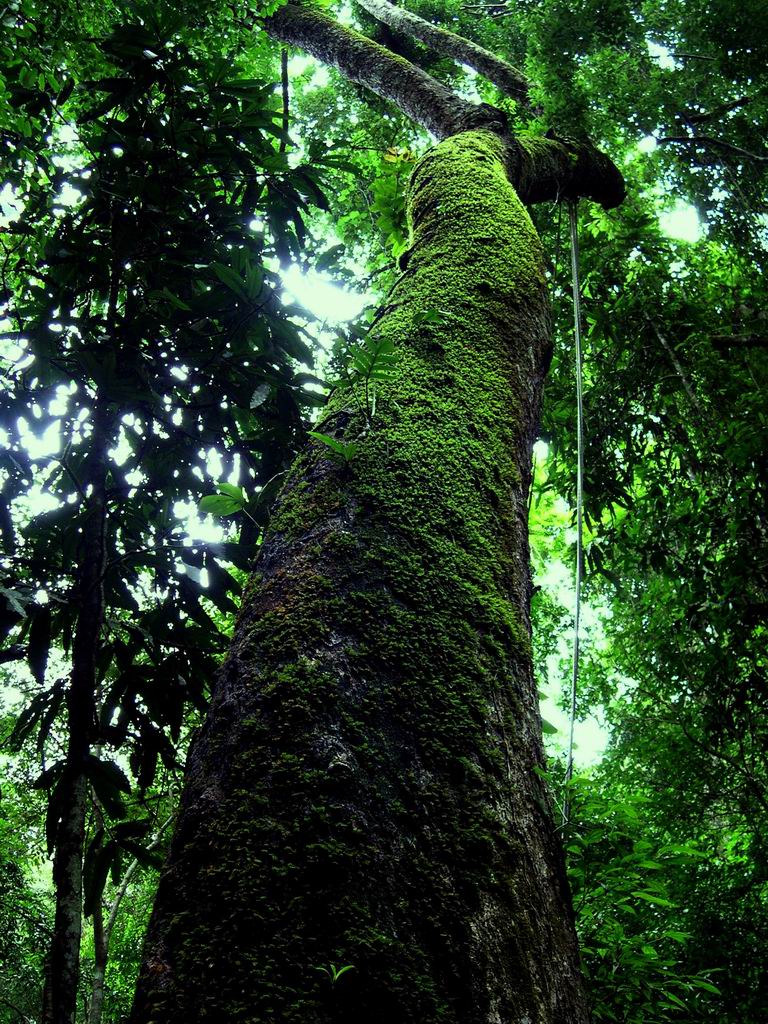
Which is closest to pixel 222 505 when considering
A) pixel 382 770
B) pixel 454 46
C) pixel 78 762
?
pixel 78 762

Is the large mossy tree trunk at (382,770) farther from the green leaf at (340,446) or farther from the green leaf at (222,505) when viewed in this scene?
the green leaf at (222,505)

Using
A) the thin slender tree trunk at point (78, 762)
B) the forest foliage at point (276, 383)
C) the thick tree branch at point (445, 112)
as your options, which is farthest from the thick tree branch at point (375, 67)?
the thin slender tree trunk at point (78, 762)

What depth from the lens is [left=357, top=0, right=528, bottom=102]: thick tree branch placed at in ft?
19.5

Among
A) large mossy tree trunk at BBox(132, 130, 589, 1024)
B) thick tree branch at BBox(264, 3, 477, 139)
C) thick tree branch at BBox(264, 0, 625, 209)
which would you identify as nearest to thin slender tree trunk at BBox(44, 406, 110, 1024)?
large mossy tree trunk at BBox(132, 130, 589, 1024)

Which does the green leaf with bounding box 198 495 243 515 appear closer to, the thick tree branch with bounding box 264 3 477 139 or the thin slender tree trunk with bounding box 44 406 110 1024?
the thin slender tree trunk with bounding box 44 406 110 1024

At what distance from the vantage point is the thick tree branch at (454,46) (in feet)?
19.5

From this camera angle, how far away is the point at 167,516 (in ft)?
9.30

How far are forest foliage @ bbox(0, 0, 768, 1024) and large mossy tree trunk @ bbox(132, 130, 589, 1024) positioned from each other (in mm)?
187

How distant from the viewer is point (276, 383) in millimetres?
2473

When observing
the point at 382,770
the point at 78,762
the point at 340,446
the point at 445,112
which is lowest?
the point at 382,770

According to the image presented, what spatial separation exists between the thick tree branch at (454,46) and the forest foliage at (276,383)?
0.27m

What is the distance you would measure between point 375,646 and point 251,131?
214 centimetres

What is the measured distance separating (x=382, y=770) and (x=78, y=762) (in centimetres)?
109

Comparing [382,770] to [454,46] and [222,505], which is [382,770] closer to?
[222,505]
